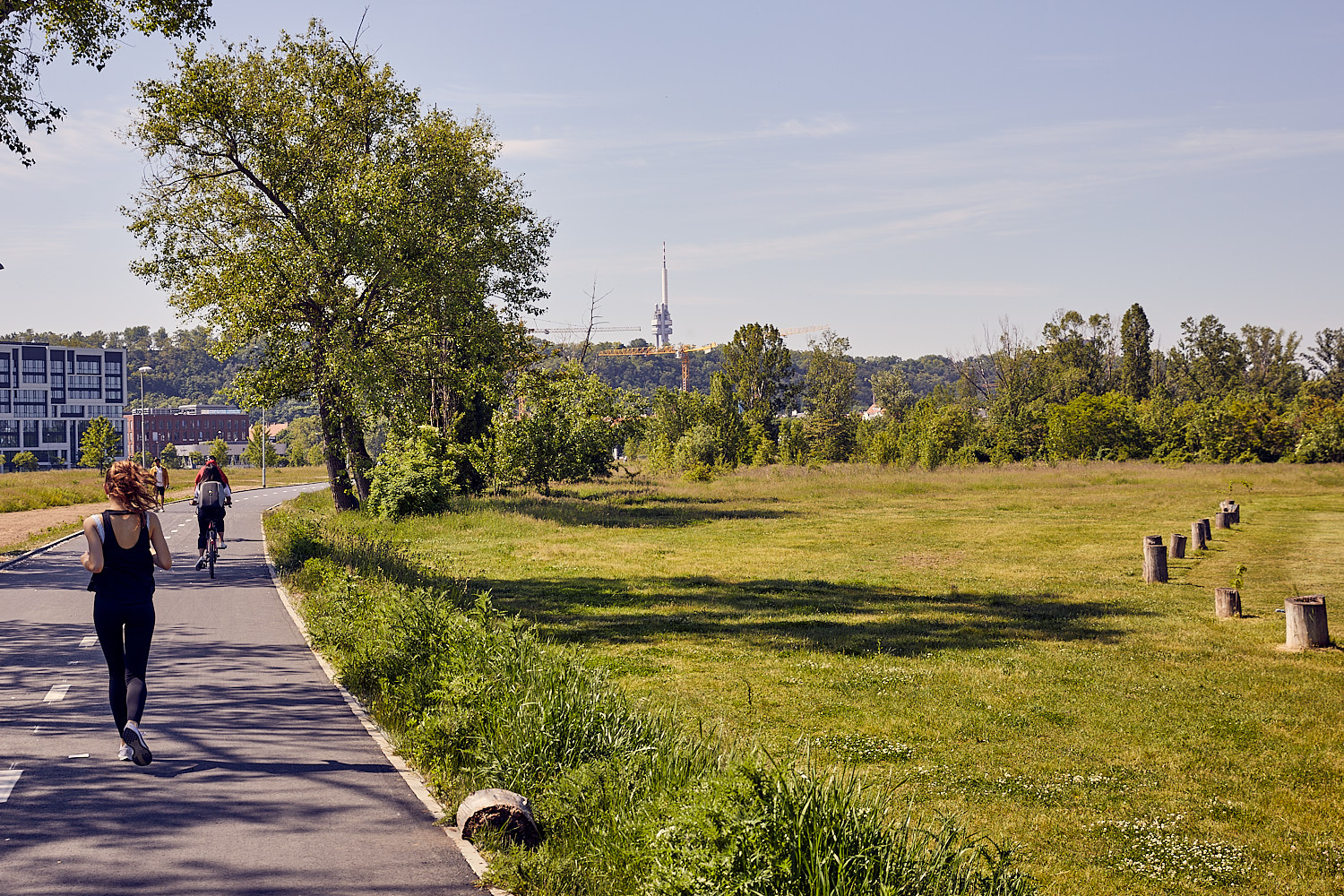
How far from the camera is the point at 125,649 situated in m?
7.59

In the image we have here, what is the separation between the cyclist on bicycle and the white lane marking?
503 inches

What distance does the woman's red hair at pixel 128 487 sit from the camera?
24.5 ft

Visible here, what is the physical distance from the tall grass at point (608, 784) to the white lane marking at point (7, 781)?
259 cm

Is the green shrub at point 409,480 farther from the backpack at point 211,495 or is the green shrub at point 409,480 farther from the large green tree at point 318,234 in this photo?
the backpack at point 211,495

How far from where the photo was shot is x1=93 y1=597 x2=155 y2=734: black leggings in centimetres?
743

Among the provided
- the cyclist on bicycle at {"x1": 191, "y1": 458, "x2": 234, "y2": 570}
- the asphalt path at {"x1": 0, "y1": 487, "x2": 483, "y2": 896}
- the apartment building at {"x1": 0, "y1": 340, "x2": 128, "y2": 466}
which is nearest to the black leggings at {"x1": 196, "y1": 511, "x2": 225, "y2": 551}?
the cyclist on bicycle at {"x1": 191, "y1": 458, "x2": 234, "y2": 570}

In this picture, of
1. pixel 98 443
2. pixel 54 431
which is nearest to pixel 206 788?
pixel 98 443

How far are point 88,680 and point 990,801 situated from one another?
8.75m

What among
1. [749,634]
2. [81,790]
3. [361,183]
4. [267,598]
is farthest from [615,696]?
[361,183]

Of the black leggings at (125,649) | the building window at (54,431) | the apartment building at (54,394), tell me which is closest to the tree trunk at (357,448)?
the black leggings at (125,649)

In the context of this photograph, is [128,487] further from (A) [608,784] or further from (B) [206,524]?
(B) [206,524]

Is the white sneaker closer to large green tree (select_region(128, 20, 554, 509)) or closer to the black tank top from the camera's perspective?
the black tank top

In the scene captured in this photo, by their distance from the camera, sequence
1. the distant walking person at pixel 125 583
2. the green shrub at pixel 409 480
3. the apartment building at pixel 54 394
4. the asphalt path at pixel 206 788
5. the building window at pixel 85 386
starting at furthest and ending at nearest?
the building window at pixel 85 386 → the apartment building at pixel 54 394 → the green shrub at pixel 409 480 → the distant walking person at pixel 125 583 → the asphalt path at pixel 206 788

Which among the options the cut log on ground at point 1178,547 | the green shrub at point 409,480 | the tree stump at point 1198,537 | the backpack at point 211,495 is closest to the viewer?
the backpack at point 211,495
